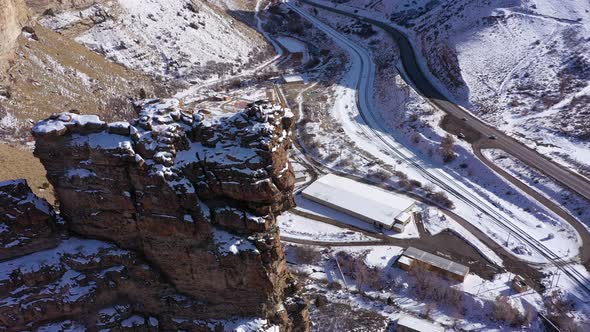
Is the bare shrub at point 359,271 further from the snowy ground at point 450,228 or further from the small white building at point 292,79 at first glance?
the small white building at point 292,79

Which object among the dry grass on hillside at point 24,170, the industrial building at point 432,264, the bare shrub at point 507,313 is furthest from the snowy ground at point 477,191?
the dry grass on hillside at point 24,170

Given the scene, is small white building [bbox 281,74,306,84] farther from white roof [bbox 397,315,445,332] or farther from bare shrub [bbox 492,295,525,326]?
bare shrub [bbox 492,295,525,326]

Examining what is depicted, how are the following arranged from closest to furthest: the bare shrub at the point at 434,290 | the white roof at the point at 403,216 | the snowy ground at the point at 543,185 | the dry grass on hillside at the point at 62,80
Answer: the bare shrub at the point at 434,290 → the white roof at the point at 403,216 → the snowy ground at the point at 543,185 → the dry grass on hillside at the point at 62,80

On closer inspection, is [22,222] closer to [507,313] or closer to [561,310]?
[507,313]

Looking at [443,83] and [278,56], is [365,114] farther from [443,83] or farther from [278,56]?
[278,56]

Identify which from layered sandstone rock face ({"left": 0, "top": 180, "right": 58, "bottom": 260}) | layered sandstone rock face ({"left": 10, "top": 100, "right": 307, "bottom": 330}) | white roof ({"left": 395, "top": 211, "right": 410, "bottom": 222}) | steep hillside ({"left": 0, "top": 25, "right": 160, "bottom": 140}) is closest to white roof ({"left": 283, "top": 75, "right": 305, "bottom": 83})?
steep hillside ({"left": 0, "top": 25, "right": 160, "bottom": 140})

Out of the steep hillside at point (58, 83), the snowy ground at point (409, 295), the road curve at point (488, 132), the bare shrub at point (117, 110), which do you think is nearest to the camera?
the snowy ground at point (409, 295)

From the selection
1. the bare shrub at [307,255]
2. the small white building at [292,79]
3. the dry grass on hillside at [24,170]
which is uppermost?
the small white building at [292,79]
